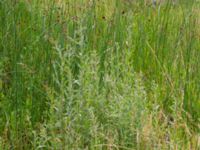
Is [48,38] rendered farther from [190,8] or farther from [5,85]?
[190,8]

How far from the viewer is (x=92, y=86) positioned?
2184 millimetres

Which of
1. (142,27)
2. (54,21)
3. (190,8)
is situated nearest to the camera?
(54,21)

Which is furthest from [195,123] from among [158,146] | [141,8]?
[141,8]

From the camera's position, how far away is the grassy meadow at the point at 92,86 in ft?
6.96

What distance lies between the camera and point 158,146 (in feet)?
6.73

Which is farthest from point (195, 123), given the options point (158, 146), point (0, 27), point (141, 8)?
point (141, 8)

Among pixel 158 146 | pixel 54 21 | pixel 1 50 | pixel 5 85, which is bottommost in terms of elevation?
pixel 158 146

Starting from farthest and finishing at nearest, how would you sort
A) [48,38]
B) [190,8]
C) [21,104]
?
[190,8], [48,38], [21,104]

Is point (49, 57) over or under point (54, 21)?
under

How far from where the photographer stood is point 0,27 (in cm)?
298

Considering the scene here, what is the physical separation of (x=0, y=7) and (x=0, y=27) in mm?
188

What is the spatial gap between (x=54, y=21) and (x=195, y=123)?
114cm

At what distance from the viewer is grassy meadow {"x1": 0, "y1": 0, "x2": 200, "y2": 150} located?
6.96 ft

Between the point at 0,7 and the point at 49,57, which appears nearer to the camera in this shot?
the point at 49,57
